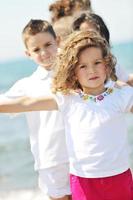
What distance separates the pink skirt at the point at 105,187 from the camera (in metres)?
2.44

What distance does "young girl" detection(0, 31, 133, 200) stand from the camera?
7.91ft

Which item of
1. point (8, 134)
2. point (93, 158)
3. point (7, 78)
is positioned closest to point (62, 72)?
point (93, 158)

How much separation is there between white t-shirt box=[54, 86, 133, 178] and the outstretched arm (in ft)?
0.15

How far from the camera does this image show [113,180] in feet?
8.02

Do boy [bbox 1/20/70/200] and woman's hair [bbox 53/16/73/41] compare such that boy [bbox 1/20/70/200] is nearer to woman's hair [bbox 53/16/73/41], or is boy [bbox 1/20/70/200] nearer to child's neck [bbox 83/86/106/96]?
woman's hair [bbox 53/16/73/41]

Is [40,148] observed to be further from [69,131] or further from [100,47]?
[100,47]

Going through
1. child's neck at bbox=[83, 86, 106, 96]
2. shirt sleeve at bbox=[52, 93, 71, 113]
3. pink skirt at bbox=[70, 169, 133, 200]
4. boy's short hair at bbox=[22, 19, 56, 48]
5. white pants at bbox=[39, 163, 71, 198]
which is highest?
boy's short hair at bbox=[22, 19, 56, 48]

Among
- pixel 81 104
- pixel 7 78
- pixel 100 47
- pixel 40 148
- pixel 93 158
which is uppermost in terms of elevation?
pixel 100 47

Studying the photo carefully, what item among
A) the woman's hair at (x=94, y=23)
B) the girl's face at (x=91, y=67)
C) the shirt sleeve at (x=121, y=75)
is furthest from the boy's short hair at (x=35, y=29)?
the girl's face at (x=91, y=67)

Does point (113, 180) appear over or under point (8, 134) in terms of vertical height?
over

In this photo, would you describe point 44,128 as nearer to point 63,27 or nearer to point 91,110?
point 91,110

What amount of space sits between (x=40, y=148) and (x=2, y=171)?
514 centimetres

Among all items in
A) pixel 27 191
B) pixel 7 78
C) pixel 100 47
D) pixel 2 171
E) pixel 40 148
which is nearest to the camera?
pixel 100 47

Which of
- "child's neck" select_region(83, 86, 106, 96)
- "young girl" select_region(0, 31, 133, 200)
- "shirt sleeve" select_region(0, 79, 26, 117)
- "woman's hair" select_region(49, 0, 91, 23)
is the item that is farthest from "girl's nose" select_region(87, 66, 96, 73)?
"woman's hair" select_region(49, 0, 91, 23)
